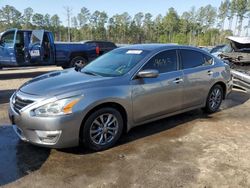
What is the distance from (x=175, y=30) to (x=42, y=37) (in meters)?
64.7

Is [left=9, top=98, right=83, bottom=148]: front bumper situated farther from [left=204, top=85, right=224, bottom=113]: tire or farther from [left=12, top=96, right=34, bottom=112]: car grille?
[left=204, top=85, right=224, bottom=113]: tire

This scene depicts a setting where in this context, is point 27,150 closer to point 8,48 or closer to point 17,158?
point 17,158

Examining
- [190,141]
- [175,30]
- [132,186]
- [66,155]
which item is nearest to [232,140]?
[190,141]

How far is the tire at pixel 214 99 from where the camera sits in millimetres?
6344

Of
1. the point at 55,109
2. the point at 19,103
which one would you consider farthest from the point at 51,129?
the point at 19,103

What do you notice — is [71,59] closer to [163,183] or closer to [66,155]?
[66,155]

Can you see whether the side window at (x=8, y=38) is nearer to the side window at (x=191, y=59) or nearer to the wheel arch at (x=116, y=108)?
the side window at (x=191, y=59)

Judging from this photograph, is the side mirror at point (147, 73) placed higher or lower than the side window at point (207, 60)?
lower

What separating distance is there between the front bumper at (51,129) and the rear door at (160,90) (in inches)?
42.8

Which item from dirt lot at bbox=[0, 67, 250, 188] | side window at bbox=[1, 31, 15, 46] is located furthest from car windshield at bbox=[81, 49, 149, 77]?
side window at bbox=[1, 31, 15, 46]

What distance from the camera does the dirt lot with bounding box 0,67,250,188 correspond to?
3.61 metres

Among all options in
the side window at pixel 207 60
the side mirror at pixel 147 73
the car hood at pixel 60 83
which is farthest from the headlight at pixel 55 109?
the side window at pixel 207 60

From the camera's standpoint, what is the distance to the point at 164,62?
5324 mm

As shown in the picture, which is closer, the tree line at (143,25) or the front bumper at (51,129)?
the front bumper at (51,129)
